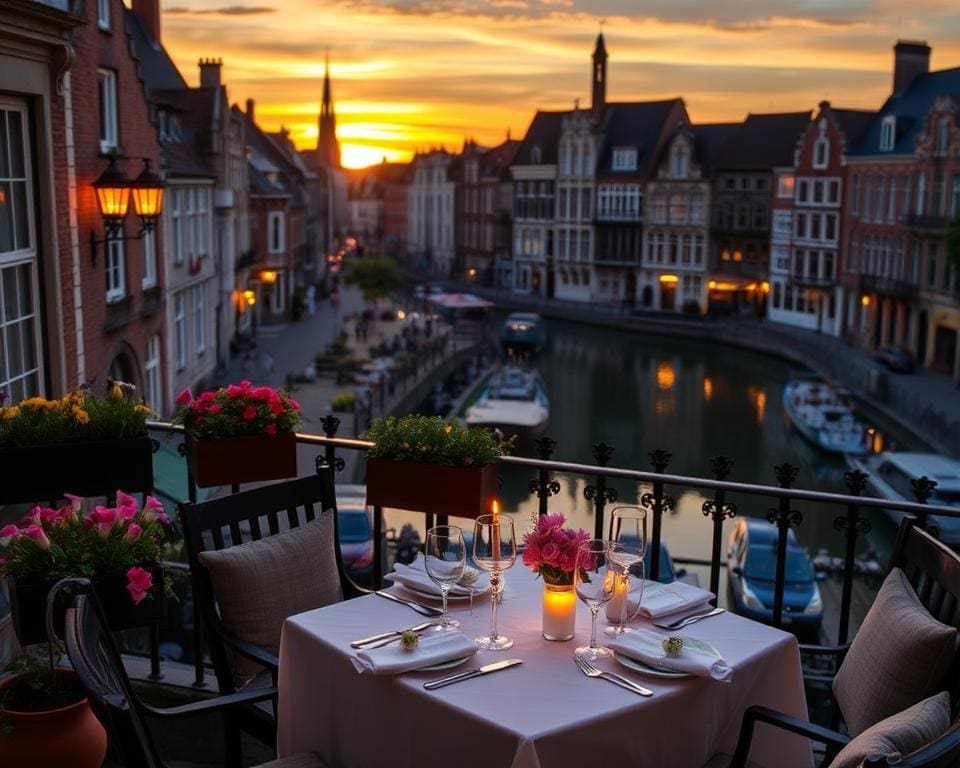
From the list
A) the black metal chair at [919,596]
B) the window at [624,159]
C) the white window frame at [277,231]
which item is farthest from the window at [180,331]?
the window at [624,159]

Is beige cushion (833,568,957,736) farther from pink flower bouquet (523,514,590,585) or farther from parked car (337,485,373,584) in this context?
parked car (337,485,373,584)

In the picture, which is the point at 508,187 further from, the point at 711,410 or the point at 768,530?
the point at 768,530

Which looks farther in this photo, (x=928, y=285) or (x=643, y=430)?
(x=928, y=285)

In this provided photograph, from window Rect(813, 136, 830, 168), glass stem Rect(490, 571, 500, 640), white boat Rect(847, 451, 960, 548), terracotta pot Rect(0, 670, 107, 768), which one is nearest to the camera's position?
glass stem Rect(490, 571, 500, 640)

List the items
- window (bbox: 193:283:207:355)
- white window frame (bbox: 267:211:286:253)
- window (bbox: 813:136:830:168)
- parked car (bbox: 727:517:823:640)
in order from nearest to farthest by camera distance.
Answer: parked car (bbox: 727:517:823:640) → window (bbox: 193:283:207:355) → white window frame (bbox: 267:211:286:253) → window (bbox: 813:136:830:168)

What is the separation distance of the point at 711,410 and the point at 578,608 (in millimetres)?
36160

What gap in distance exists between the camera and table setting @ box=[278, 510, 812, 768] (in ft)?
10.3

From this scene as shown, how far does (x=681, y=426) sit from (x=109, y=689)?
3502 cm

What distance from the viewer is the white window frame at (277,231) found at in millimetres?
47188

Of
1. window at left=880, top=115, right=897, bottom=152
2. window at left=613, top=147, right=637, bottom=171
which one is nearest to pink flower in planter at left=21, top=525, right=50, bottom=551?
window at left=880, top=115, right=897, bottom=152

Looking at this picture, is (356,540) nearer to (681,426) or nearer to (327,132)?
(681,426)

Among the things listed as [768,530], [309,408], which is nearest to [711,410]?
[309,408]

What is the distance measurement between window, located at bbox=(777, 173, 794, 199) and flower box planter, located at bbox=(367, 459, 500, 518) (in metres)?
54.3

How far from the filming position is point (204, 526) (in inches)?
165
